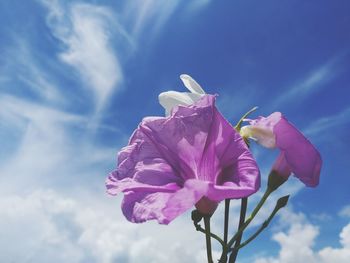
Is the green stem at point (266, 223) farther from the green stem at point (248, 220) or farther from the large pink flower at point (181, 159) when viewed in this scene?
the large pink flower at point (181, 159)

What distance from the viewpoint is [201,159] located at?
2.18 metres

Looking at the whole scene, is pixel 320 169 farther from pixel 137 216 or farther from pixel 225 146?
pixel 137 216

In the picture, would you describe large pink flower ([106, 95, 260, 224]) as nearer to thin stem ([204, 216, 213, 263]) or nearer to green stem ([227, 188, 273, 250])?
thin stem ([204, 216, 213, 263])

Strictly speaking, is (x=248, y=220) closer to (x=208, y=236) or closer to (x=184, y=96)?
(x=208, y=236)

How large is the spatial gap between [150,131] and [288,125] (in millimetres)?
617

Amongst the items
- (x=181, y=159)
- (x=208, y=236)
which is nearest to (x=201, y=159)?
(x=181, y=159)

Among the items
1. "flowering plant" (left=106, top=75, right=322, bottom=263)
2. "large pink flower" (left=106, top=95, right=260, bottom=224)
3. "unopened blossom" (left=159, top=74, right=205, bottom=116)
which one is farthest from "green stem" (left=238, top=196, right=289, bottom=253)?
"unopened blossom" (left=159, top=74, right=205, bottom=116)

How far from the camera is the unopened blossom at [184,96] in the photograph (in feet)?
7.76

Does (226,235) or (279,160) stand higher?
(279,160)

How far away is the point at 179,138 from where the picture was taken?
216 centimetres

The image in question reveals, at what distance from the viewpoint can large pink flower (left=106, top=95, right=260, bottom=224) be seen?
204cm

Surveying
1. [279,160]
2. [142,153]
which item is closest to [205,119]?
[142,153]

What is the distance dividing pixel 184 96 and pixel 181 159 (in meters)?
0.35

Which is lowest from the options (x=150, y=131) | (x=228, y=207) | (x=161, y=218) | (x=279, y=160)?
(x=161, y=218)
